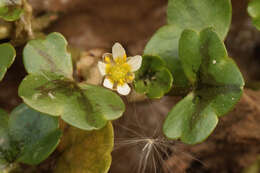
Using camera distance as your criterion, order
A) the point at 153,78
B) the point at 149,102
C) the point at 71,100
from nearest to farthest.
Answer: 1. the point at 71,100
2. the point at 153,78
3. the point at 149,102

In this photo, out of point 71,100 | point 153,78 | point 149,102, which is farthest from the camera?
point 149,102

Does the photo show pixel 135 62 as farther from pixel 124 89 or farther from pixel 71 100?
pixel 71 100

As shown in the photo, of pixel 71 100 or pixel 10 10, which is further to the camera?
pixel 10 10

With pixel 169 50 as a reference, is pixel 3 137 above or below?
below

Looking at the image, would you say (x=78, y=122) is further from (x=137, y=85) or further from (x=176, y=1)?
(x=176, y=1)

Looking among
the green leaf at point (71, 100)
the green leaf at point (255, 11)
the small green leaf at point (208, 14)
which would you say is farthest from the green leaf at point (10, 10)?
the green leaf at point (255, 11)

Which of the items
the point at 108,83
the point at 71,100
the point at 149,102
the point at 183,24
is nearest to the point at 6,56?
the point at 71,100
